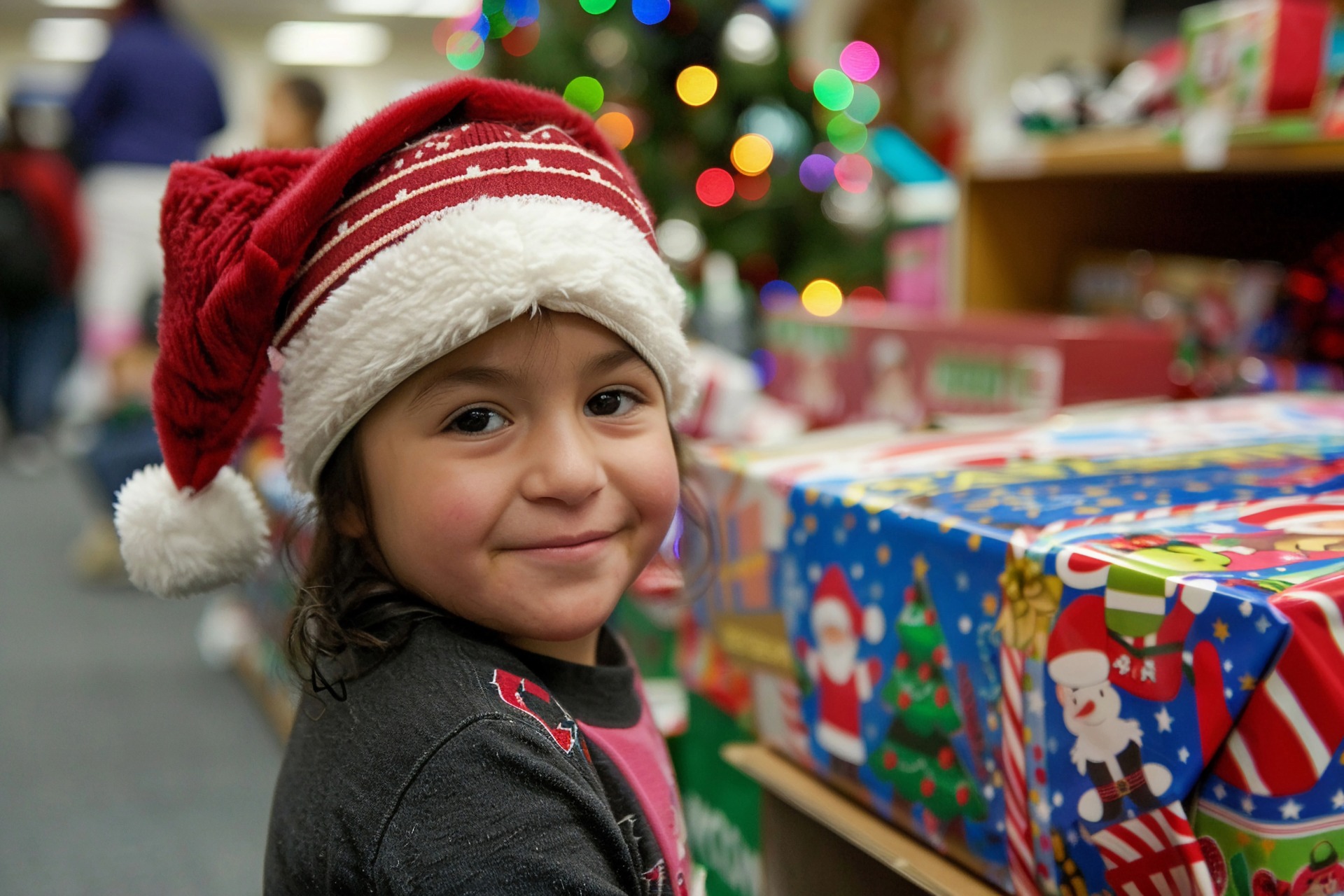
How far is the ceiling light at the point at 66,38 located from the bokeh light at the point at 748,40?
880cm

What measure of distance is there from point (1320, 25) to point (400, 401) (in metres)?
1.02

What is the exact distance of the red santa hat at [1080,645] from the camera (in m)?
0.50

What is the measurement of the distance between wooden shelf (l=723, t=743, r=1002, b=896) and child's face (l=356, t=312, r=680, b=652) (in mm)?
225

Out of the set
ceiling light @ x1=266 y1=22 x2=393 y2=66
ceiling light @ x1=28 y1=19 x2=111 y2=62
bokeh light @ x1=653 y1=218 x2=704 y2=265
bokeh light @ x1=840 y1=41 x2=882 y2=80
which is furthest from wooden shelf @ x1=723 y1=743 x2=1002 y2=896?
ceiling light @ x1=28 y1=19 x2=111 y2=62

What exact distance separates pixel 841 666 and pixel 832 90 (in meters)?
2.29

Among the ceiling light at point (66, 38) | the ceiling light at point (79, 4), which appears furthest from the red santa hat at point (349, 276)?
the ceiling light at point (66, 38)

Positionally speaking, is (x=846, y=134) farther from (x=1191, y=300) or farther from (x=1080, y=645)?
(x=1080, y=645)

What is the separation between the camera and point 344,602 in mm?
612

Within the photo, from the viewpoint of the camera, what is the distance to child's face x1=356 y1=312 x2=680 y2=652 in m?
0.56

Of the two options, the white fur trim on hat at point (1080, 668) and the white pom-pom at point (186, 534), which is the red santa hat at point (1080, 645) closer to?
the white fur trim on hat at point (1080, 668)

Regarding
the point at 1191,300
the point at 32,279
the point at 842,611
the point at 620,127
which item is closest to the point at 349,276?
the point at 842,611

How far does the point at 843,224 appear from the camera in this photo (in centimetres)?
266

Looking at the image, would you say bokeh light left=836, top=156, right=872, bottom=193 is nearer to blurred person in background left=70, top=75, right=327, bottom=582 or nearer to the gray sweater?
blurred person in background left=70, top=75, right=327, bottom=582

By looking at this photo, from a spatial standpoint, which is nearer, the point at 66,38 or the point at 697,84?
the point at 697,84
